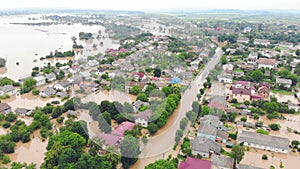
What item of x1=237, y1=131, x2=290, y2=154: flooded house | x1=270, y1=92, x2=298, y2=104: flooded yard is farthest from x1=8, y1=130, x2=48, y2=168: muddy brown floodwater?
x1=270, y1=92, x2=298, y2=104: flooded yard

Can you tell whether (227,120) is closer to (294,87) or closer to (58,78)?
(294,87)

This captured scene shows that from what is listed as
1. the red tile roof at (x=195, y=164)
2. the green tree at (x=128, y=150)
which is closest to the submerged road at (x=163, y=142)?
the green tree at (x=128, y=150)

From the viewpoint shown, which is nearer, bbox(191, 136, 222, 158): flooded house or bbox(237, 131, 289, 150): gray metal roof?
bbox(191, 136, 222, 158): flooded house

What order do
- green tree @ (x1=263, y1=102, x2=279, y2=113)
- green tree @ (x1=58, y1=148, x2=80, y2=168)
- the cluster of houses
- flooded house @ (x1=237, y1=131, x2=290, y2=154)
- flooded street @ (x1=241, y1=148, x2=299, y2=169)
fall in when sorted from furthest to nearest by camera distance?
green tree @ (x1=263, y1=102, x2=279, y2=113)
the cluster of houses
flooded house @ (x1=237, y1=131, x2=290, y2=154)
flooded street @ (x1=241, y1=148, x2=299, y2=169)
green tree @ (x1=58, y1=148, x2=80, y2=168)

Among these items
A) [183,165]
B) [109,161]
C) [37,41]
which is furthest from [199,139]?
[37,41]

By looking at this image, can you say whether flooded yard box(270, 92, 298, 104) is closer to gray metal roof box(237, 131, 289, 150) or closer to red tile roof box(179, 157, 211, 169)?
gray metal roof box(237, 131, 289, 150)
